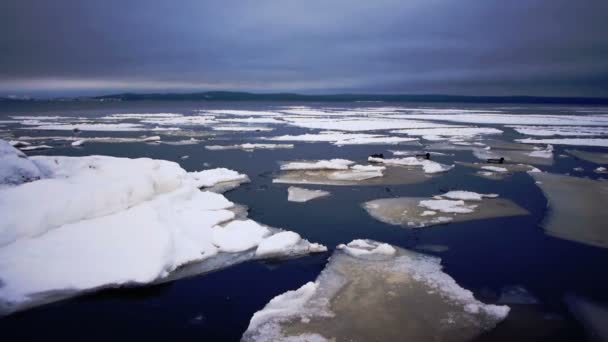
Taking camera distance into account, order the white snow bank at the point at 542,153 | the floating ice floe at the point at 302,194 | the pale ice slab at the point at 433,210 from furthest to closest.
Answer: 1. the white snow bank at the point at 542,153
2. the floating ice floe at the point at 302,194
3. the pale ice slab at the point at 433,210

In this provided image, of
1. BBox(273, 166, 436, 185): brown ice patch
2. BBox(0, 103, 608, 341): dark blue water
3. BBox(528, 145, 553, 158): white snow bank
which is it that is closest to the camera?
BBox(0, 103, 608, 341): dark blue water

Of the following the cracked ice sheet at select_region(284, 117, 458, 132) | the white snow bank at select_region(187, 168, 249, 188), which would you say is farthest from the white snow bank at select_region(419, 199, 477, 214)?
the cracked ice sheet at select_region(284, 117, 458, 132)

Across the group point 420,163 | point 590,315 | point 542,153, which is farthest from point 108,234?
point 542,153

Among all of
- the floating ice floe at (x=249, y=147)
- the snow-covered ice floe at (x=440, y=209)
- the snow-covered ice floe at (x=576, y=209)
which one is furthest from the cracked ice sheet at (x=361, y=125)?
the snow-covered ice floe at (x=440, y=209)

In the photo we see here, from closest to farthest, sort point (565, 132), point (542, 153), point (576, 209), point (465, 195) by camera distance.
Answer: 1. point (576, 209)
2. point (465, 195)
3. point (542, 153)
4. point (565, 132)

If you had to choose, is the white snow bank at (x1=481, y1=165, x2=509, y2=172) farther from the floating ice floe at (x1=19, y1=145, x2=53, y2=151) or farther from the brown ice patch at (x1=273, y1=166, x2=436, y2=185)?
the floating ice floe at (x1=19, y1=145, x2=53, y2=151)

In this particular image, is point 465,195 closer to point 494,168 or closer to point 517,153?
point 494,168

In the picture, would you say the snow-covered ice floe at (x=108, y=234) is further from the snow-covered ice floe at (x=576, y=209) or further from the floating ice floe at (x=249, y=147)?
the floating ice floe at (x=249, y=147)
